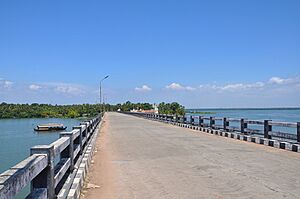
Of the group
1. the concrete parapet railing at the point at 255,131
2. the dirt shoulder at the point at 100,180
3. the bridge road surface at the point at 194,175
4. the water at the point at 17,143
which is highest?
the concrete parapet railing at the point at 255,131

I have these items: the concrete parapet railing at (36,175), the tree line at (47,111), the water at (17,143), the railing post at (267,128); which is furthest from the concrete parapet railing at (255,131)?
the tree line at (47,111)

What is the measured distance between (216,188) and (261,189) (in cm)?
91

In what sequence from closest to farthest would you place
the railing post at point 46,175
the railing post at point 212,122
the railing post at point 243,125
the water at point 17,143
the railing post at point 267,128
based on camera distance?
the railing post at point 46,175 < the railing post at point 267,128 < the railing post at point 243,125 < the water at point 17,143 < the railing post at point 212,122

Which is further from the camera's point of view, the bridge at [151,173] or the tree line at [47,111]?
the tree line at [47,111]

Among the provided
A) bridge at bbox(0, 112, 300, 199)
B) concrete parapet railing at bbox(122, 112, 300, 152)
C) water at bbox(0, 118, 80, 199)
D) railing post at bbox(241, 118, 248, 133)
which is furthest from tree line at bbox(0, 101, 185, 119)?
bridge at bbox(0, 112, 300, 199)

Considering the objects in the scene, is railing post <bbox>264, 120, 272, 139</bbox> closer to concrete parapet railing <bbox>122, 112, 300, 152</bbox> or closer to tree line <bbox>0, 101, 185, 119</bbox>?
concrete parapet railing <bbox>122, 112, 300, 152</bbox>

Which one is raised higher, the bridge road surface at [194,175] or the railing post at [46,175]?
the railing post at [46,175]

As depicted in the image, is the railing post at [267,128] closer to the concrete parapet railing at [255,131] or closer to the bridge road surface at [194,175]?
the concrete parapet railing at [255,131]

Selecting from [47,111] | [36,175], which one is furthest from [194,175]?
[47,111]

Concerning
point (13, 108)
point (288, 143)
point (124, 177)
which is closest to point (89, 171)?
point (124, 177)

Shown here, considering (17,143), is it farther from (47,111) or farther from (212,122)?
(47,111)

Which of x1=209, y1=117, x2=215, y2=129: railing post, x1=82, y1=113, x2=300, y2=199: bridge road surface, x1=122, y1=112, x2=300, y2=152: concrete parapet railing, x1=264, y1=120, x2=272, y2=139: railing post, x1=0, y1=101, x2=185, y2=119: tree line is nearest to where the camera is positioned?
x1=82, y1=113, x2=300, y2=199: bridge road surface

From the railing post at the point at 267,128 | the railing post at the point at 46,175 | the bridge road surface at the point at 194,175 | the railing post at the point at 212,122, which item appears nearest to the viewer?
the railing post at the point at 46,175

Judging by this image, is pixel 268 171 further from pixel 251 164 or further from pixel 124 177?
pixel 124 177
